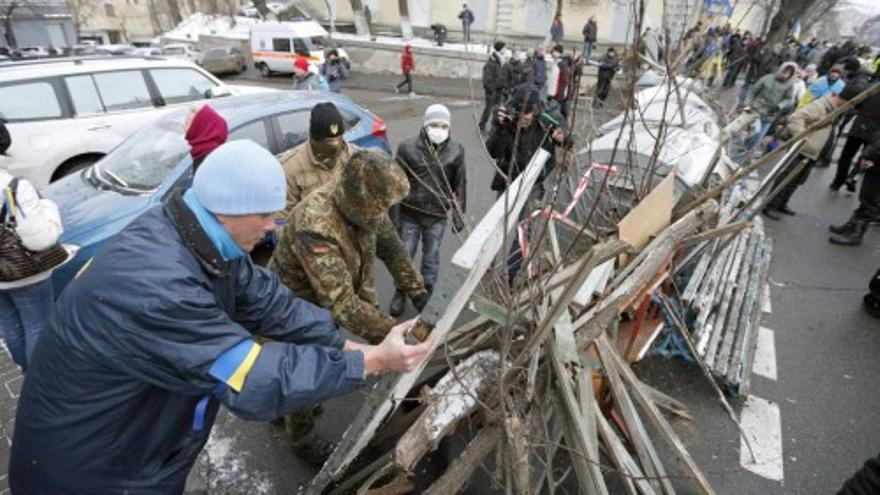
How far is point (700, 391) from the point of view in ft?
12.4

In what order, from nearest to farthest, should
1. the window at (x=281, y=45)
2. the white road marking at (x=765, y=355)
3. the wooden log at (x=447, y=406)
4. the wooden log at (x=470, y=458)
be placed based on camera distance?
the wooden log at (x=447, y=406), the wooden log at (x=470, y=458), the white road marking at (x=765, y=355), the window at (x=281, y=45)

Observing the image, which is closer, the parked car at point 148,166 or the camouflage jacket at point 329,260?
the camouflage jacket at point 329,260

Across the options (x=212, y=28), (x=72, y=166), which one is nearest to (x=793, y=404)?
(x=72, y=166)

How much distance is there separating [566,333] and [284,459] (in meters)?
2.17

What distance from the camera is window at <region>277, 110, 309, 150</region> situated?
16.9ft

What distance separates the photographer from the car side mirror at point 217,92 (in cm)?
717

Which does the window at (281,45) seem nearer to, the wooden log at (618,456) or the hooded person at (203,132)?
the hooded person at (203,132)

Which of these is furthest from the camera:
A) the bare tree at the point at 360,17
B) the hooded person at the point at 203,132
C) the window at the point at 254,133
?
the bare tree at the point at 360,17

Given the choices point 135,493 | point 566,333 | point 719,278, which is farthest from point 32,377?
point 719,278

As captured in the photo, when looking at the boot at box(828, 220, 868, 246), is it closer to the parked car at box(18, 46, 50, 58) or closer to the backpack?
the backpack

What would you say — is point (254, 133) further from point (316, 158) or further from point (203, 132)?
Result: point (316, 158)

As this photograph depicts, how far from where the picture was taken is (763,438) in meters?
3.39

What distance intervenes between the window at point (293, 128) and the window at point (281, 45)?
1479 centimetres

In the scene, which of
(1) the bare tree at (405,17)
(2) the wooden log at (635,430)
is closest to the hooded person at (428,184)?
(2) the wooden log at (635,430)
